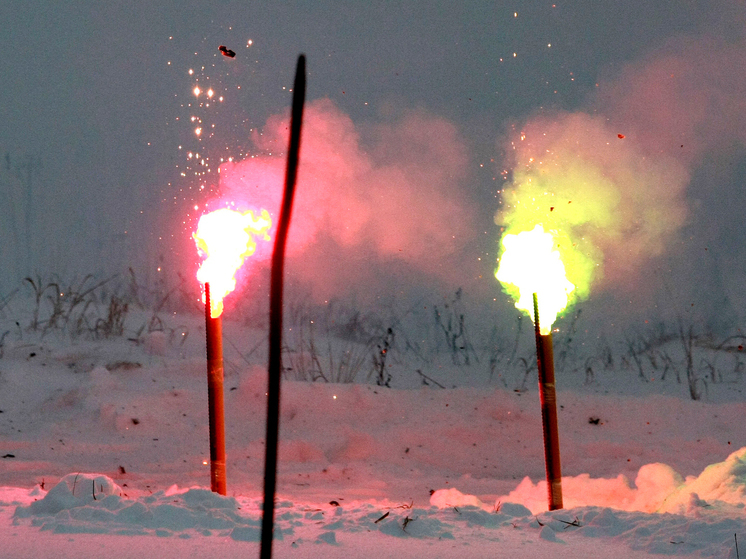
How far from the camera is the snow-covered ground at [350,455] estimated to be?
2.71 m

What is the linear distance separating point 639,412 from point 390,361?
3.38m

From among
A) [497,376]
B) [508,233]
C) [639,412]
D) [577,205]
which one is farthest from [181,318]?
[508,233]

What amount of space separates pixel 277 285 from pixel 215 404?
10.6 ft

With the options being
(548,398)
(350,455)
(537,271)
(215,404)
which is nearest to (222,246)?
(215,404)

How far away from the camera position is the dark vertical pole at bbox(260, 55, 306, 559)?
1.49 ft

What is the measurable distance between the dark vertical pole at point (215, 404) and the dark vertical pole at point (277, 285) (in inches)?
122

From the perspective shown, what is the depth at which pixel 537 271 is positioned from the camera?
3.86m

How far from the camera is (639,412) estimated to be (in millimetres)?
6602

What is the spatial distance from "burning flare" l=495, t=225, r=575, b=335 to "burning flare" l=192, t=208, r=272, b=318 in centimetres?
128

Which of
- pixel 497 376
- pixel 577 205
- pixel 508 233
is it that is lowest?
pixel 497 376

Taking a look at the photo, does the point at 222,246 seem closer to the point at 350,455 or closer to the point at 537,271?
the point at 537,271

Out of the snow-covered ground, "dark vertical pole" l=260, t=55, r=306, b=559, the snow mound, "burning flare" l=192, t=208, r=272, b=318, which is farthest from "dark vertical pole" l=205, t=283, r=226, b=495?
"dark vertical pole" l=260, t=55, r=306, b=559

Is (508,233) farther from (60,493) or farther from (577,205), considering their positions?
(577,205)

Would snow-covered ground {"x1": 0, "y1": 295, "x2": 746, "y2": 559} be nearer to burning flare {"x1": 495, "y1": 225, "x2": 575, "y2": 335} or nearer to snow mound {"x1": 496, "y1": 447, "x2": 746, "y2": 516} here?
snow mound {"x1": 496, "y1": 447, "x2": 746, "y2": 516}
